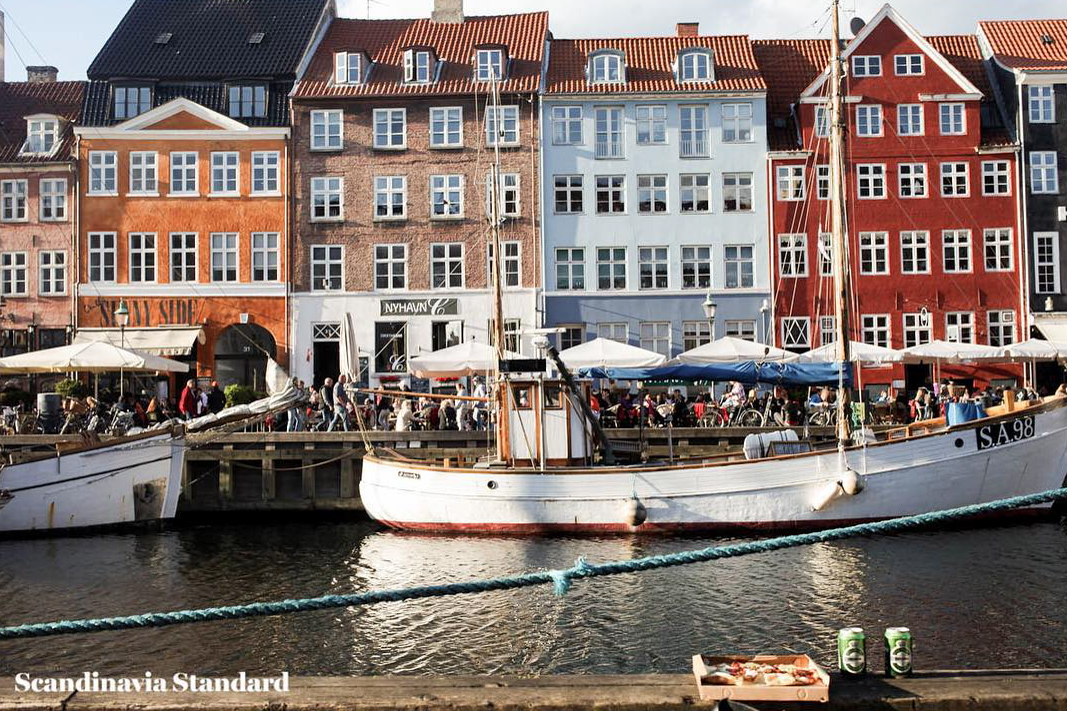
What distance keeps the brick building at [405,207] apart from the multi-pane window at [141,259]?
492cm

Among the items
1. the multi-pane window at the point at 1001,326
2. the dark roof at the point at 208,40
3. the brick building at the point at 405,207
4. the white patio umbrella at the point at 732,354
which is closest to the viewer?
the white patio umbrella at the point at 732,354

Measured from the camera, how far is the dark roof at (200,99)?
38.5m

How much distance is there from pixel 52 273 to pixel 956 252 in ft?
102

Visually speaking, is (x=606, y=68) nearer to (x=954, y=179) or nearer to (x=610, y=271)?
(x=610, y=271)

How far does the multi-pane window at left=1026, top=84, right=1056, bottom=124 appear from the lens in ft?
123

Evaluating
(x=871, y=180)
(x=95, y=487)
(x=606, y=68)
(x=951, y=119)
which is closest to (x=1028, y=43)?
(x=951, y=119)

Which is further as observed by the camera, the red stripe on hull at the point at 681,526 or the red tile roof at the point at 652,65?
the red tile roof at the point at 652,65

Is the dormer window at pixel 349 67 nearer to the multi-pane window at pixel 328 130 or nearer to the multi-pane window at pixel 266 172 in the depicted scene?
the multi-pane window at pixel 328 130

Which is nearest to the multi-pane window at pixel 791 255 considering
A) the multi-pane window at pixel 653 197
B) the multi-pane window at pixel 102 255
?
the multi-pane window at pixel 653 197

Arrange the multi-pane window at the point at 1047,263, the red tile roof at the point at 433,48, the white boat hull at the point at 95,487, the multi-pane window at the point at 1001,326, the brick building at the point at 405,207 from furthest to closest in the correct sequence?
the red tile roof at the point at 433,48, the brick building at the point at 405,207, the multi-pane window at the point at 1001,326, the multi-pane window at the point at 1047,263, the white boat hull at the point at 95,487

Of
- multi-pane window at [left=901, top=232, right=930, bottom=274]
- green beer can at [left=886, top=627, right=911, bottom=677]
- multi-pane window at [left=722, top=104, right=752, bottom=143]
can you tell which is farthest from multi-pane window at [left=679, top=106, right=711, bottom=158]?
green beer can at [left=886, top=627, right=911, bottom=677]

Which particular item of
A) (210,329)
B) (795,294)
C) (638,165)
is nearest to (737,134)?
(638,165)

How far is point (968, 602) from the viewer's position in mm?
14492

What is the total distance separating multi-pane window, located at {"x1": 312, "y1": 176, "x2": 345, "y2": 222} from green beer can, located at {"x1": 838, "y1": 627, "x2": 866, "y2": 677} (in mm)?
33568
